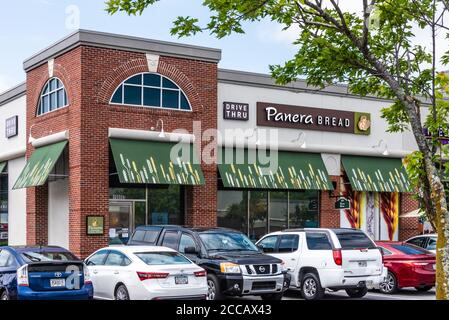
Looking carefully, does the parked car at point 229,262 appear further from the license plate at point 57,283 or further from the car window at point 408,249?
the car window at point 408,249

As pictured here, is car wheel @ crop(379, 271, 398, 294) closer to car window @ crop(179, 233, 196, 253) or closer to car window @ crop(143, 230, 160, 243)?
car window @ crop(179, 233, 196, 253)

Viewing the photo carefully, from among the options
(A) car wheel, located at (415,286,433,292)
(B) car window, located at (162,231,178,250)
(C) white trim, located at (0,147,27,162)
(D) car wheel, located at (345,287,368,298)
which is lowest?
(A) car wheel, located at (415,286,433,292)

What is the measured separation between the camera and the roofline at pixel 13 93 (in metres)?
31.2

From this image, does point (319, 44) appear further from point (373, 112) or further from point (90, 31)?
point (373, 112)

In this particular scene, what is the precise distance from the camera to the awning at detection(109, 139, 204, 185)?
25266 mm

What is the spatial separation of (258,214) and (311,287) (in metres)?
11.7

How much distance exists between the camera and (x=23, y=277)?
14.3m

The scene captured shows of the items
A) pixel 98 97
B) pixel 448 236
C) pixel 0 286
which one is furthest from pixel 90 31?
pixel 448 236

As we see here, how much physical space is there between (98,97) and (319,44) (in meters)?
14.0

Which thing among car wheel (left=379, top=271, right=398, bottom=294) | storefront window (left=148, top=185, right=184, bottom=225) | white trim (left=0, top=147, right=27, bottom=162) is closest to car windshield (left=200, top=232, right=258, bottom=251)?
car wheel (left=379, top=271, right=398, bottom=294)

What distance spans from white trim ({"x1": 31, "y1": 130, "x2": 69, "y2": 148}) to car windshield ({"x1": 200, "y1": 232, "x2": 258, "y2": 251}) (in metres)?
10.2

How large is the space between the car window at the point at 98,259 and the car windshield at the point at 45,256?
4.19 ft

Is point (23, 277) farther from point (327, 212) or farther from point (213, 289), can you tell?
point (327, 212)

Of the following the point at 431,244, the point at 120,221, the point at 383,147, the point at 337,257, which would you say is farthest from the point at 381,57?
the point at 383,147
